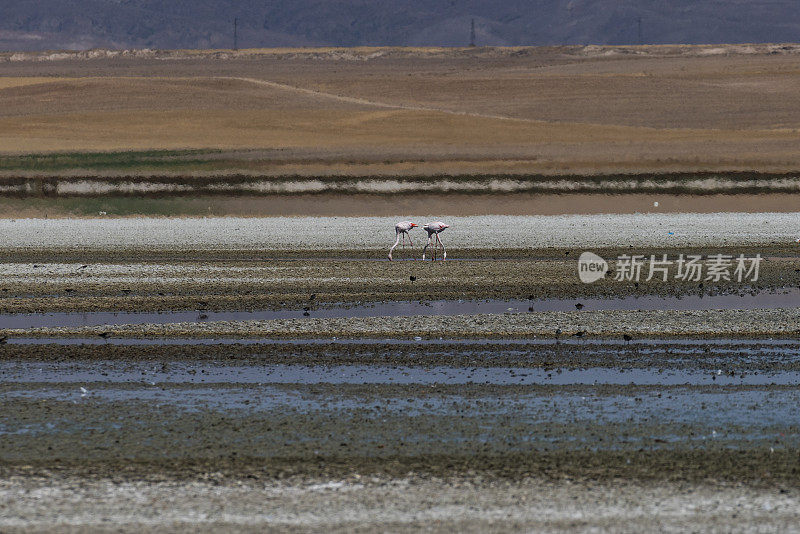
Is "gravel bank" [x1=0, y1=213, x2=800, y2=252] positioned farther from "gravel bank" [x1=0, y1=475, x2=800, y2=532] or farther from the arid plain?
"gravel bank" [x1=0, y1=475, x2=800, y2=532]

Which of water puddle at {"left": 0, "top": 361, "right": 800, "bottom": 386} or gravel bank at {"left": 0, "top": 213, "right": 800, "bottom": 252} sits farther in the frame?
gravel bank at {"left": 0, "top": 213, "right": 800, "bottom": 252}

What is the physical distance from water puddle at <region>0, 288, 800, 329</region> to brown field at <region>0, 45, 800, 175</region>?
2901cm

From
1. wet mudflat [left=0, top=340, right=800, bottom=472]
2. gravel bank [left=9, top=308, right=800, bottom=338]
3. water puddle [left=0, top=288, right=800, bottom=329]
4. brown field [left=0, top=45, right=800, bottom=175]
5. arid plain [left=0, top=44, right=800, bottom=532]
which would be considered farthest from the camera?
brown field [left=0, top=45, right=800, bottom=175]

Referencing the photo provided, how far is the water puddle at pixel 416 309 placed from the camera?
18953 mm

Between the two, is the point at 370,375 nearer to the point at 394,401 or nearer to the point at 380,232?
the point at 394,401

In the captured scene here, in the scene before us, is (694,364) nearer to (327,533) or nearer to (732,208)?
(327,533)

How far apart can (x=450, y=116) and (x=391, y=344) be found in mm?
54127

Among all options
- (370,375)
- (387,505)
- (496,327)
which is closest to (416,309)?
(496,327)

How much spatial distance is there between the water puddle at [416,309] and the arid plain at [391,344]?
4.4 inches

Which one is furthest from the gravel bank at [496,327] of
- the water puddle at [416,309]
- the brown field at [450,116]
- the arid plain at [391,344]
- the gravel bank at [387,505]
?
the brown field at [450,116]

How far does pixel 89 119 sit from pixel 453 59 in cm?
6691

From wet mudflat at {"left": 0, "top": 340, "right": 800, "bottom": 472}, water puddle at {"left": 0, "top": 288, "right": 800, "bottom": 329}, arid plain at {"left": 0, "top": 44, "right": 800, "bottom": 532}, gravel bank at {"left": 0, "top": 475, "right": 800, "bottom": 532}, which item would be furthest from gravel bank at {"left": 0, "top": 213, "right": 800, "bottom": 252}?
gravel bank at {"left": 0, "top": 475, "right": 800, "bottom": 532}

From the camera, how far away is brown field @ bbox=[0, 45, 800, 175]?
55.0 meters

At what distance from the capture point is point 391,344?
1650 cm
